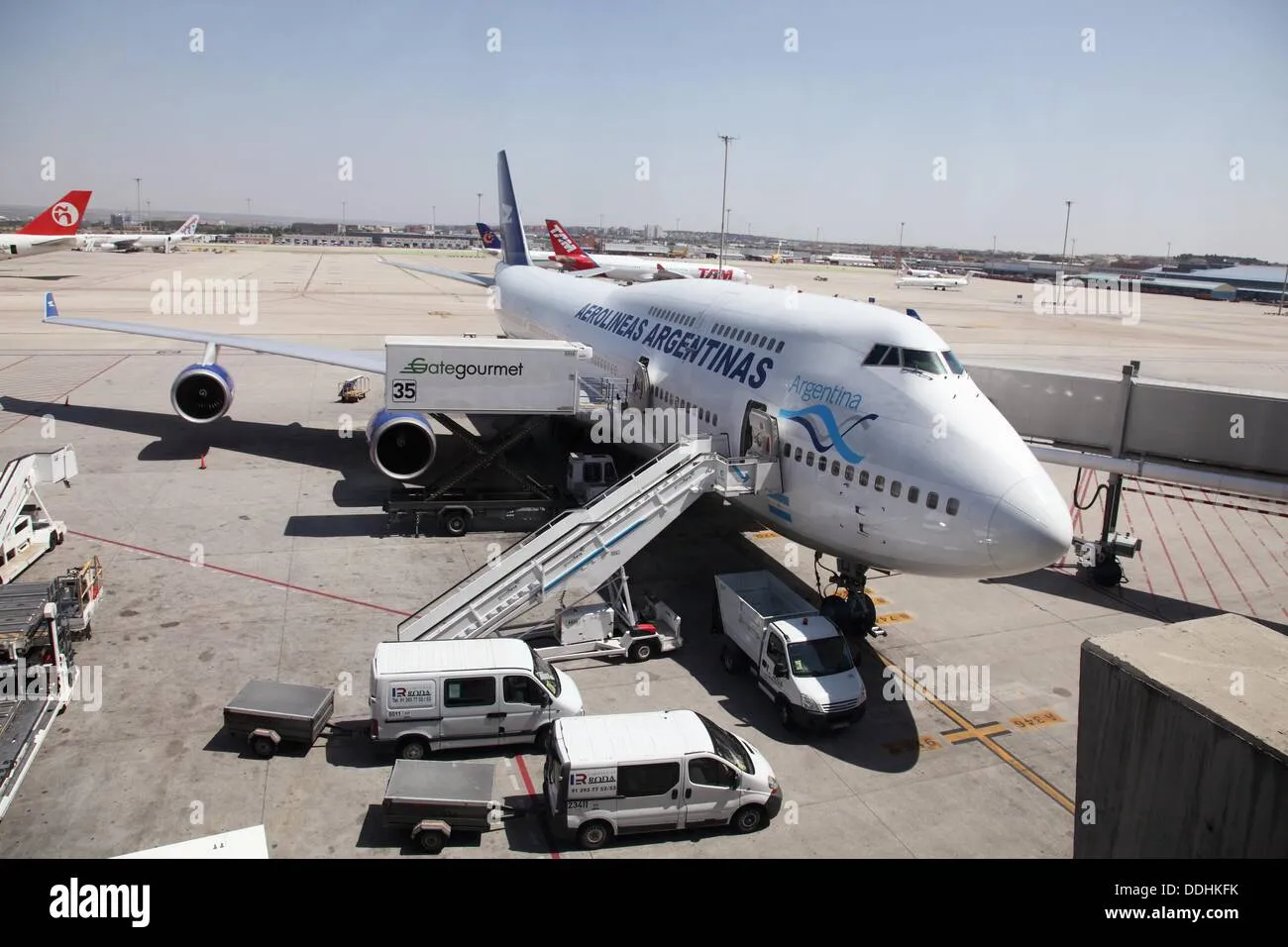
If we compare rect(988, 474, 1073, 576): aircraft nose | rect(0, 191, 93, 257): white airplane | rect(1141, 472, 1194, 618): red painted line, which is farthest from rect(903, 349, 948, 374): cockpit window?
rect(0, 191, 93, 257): white airplane

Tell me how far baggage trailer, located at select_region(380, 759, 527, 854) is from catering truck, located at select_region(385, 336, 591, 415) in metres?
12.1

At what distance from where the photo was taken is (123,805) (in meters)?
11.8

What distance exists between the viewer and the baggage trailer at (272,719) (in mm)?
13086

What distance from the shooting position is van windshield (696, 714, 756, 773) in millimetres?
12008

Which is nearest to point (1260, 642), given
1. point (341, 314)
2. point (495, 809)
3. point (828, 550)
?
point (495, 809)

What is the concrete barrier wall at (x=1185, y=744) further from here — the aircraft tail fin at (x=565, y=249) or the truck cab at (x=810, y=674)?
the aircraft tail fin at (x=565, y=249)

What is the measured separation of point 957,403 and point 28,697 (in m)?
15.0

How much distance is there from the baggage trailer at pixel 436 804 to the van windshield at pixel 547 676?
6.71ft

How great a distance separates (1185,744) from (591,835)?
8178 millimetres

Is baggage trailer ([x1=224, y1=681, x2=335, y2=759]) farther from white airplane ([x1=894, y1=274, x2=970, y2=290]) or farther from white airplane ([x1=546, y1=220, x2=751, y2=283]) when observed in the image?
white airplane ([x1=894, y1=274, x2=970, y2=290])

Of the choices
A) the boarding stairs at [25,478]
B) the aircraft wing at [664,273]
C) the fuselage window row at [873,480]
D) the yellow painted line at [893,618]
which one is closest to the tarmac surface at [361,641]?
the yellow painted line at [893,618]

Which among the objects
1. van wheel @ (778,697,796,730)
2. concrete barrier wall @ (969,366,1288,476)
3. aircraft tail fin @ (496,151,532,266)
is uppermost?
aircraft tail fin @ (496,151,532,266)
